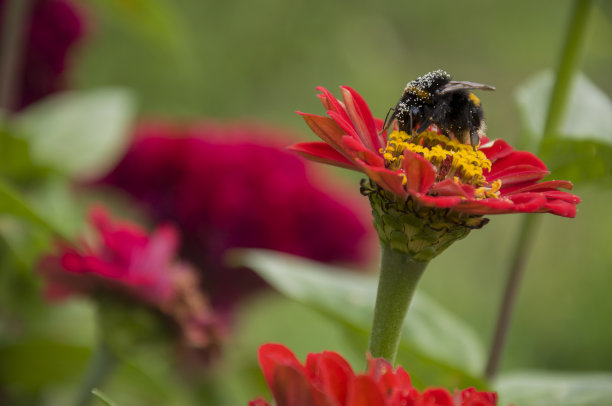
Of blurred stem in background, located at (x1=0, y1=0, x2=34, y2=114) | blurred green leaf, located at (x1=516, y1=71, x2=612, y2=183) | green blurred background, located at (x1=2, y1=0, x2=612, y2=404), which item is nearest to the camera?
blurred green leaf, located at (x1=516, y1=71, x2=612, y2=183)

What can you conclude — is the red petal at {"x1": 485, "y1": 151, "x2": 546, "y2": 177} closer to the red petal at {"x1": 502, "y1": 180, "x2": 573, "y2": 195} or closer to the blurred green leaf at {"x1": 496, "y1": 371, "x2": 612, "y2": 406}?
the red petal at {"x1": 502, "y1": 180, "x2": 573, "y2": 195}

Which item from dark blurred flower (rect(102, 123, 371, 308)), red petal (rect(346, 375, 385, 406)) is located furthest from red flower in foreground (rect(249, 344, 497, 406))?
dark blurred flower (rect(102, 123, 371, 308))

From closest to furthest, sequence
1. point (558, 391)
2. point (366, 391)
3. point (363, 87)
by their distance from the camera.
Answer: point (366, 391) → point (558, 391) → point (363, 87)

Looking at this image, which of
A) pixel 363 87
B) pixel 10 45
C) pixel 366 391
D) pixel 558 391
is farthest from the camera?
pixel 363 87

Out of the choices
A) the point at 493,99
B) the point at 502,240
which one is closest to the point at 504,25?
the point at 493,99

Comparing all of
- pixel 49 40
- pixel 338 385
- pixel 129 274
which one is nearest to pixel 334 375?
pixel 338 385

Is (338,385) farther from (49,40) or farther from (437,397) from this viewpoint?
(49,40)

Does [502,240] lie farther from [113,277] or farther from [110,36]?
[113,277]
